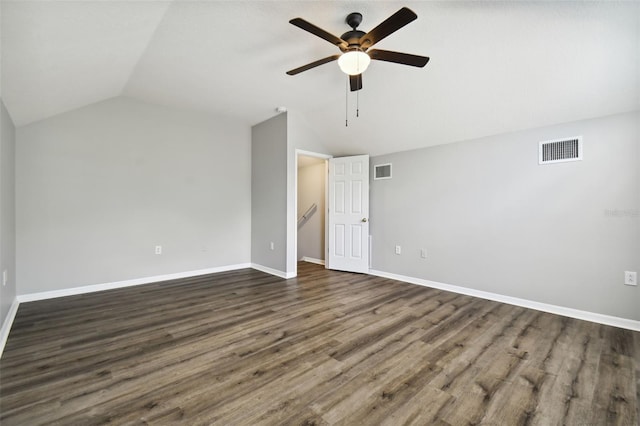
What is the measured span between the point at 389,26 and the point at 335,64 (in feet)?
4.02

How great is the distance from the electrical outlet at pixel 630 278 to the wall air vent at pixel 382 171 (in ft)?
9.33

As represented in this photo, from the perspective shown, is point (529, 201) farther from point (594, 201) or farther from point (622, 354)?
point (622, 354)

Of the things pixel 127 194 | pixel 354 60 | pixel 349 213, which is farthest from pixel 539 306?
pixel 127 194

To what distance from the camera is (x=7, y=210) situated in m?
2.67

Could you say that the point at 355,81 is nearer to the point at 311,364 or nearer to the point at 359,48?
the point at 359,48

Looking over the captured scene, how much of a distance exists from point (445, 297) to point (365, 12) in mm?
3235

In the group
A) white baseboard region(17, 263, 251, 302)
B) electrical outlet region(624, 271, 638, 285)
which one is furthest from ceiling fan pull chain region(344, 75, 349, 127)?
electrical outlet region(624, 271, 638, 285)

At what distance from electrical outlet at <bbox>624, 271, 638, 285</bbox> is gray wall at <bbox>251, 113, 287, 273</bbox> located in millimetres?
3911

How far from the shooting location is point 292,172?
434cm

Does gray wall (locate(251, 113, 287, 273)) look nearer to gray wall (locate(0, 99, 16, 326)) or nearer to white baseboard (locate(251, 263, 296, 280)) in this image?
white baseboard (locate(251, 263, 296, 280))

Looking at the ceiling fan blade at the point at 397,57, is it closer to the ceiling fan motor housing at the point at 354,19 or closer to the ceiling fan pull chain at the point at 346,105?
the ceiling fan motor housing at the point at 354,19

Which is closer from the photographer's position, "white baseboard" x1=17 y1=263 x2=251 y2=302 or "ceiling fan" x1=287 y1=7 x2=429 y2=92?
"ceiling fan" x1=287 y1=7 x2=429 y2=92

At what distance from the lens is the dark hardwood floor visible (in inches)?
58.5

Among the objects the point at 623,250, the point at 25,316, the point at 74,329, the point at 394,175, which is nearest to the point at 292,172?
the point at 394,175
